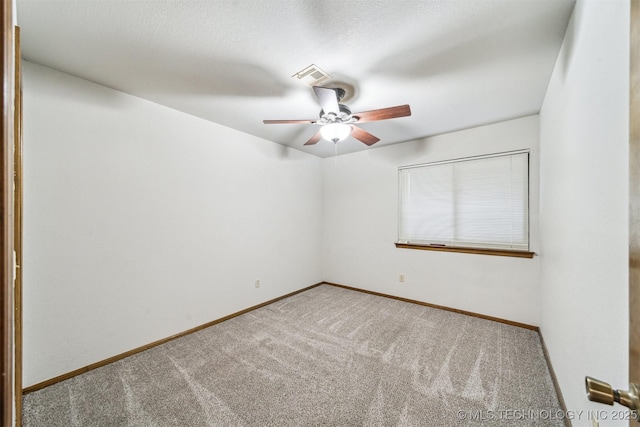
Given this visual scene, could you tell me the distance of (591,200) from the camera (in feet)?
3.80

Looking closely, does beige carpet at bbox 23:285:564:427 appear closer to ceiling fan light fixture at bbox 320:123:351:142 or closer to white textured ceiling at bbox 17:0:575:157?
ceiling fan light fixture at bbox 320:123:351:142

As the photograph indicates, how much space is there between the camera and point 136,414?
Answer: 165 centimetres

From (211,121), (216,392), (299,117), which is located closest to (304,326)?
(216,392)

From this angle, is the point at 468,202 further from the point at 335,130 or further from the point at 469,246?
the point at 335,130

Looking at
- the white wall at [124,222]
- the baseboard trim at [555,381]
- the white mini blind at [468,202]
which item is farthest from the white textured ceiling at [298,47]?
the baseboard trim at [555,381]

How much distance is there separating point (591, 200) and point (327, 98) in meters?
1.64

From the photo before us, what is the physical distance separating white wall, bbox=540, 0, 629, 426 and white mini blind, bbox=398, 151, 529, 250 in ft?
3.47

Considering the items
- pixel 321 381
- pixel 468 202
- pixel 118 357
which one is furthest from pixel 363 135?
pixel 118 357

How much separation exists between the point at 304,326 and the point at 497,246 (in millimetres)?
2490

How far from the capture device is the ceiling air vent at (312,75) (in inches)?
75.8

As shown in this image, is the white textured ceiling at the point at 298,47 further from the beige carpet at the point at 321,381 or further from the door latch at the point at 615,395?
the beige carpet at the point at 321,381

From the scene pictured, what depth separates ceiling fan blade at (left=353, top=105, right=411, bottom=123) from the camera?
1868mm

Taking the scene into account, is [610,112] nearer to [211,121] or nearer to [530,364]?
[530,364]

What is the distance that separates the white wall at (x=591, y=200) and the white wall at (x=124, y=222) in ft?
10.1
